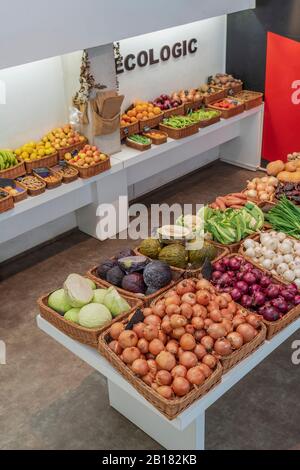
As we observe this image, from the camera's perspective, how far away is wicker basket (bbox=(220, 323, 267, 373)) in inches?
126

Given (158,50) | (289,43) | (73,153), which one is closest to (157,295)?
(73,153)

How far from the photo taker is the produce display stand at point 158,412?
122 inches

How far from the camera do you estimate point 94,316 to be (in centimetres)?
346

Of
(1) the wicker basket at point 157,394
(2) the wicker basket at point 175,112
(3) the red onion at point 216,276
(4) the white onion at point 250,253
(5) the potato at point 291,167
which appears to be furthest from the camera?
(2) the wicker basket at point 175,112

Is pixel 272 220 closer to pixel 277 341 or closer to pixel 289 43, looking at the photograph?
pixel 277 341

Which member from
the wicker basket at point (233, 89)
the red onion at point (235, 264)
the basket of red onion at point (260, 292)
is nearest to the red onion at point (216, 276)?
the basket of red onion at point (260, 292)

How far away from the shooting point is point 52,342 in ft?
16.2

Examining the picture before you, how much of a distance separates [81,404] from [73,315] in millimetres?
1066

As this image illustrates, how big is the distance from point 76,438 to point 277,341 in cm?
156

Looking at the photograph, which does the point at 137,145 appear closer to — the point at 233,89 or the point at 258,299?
the point at 233,89

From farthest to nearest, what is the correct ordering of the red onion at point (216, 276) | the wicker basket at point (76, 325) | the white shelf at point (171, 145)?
the white shelf at point (171, 145) → the red onion at point (216, 276) → the wicker basket at point (76, 325)

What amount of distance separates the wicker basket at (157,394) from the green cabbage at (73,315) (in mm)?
296

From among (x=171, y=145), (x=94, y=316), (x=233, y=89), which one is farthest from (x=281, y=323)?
(x=233, y=89)

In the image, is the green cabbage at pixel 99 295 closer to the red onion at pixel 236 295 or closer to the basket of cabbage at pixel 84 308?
the basket of cabbage at pixel 84 308
